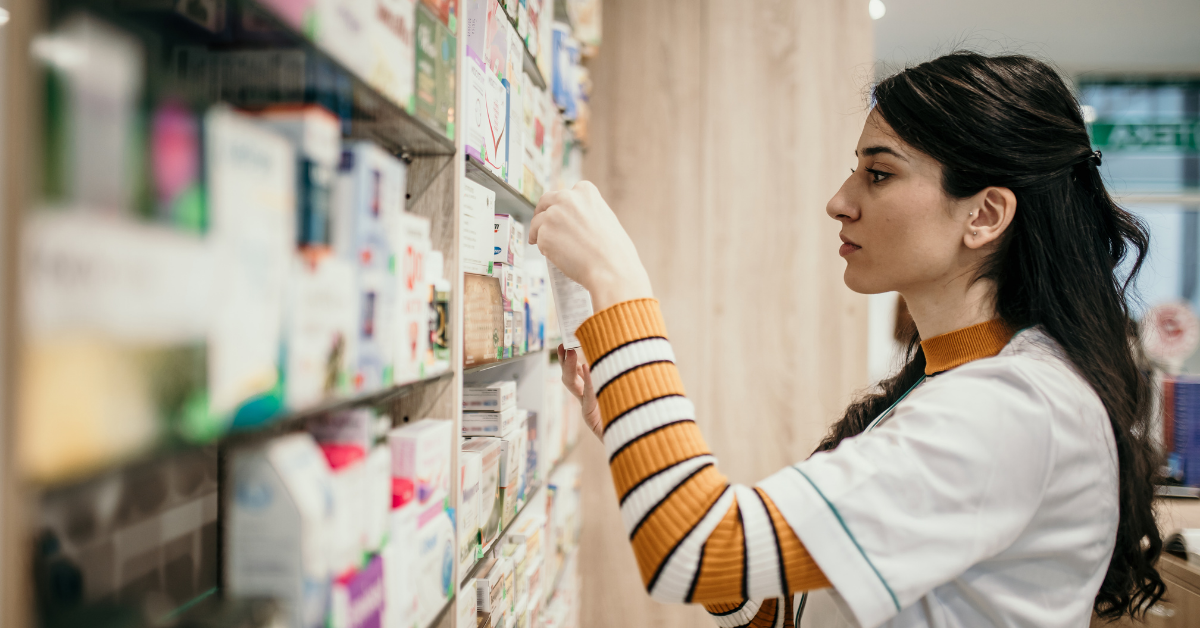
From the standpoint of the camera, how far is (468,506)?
1.24 meters

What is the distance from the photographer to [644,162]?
118 inches

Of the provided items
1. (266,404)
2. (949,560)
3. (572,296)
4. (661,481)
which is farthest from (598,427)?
(266,404)

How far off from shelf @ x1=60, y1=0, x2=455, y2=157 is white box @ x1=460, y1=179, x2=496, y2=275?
0.30 m

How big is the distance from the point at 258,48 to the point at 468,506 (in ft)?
2.81

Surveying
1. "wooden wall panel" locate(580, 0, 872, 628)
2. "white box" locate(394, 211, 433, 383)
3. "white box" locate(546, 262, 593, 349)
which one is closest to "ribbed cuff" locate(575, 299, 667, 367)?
"white box" locate(546, 262, 593, 349)

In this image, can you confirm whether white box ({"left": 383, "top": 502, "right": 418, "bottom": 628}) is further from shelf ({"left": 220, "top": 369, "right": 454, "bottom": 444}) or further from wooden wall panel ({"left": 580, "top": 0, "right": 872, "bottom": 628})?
wooden wall panel ({"left": 580, "top": 0, "right": 872, "bottom": 628})

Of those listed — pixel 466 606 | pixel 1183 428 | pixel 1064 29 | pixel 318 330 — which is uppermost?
pixel 1064 29

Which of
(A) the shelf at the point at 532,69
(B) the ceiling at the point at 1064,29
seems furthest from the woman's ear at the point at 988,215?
(B) the ceiling at the point at 1064,29

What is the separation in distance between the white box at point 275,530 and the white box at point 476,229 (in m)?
0.57

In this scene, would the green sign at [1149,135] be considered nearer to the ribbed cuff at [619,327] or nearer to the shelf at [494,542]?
the shelf at [494,542]

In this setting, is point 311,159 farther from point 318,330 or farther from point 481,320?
point 481,320

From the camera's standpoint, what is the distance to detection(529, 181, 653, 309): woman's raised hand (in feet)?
3.18

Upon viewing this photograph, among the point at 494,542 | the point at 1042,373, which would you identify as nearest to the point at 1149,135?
the point at 1042,373

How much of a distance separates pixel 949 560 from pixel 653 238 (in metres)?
2.26
